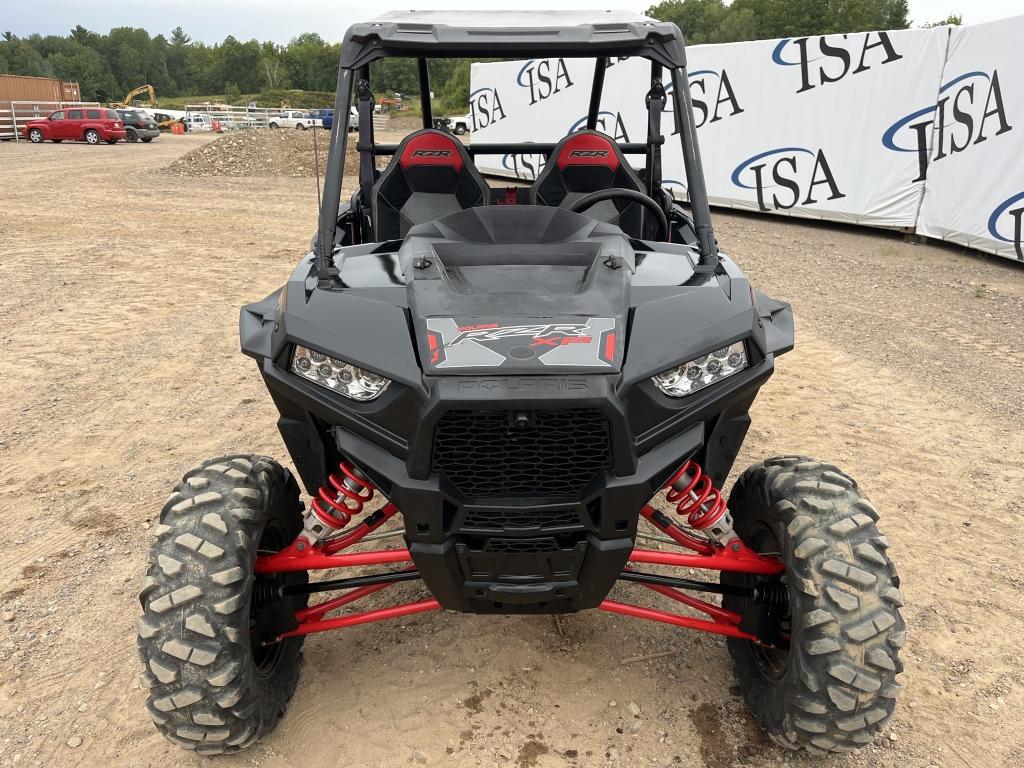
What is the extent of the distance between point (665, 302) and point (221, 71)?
132 m

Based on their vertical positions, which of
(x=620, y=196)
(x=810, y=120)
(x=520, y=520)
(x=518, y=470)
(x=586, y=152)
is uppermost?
(x=810, y=120)

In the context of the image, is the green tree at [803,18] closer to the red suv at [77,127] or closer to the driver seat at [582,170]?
the red suv at [77,127]

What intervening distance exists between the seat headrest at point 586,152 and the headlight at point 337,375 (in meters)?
2.02

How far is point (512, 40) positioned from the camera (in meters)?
2.90

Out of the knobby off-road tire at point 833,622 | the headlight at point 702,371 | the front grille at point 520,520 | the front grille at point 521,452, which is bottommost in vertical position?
the knobby off-road tire at point 833,622

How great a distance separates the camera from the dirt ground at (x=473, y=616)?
8.85ft

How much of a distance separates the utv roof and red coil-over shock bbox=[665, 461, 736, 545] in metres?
1.55

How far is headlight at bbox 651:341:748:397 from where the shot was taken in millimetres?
2273

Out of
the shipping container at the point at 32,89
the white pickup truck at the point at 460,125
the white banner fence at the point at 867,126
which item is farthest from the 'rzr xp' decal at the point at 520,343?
the shipping container at the point at 32,89

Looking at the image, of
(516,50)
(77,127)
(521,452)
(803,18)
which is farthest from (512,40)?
(803,18)

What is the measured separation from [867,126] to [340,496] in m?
11.6

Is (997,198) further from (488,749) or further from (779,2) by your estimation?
(779,2)

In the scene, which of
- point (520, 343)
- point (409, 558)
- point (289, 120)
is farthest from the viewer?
point (289, 120)

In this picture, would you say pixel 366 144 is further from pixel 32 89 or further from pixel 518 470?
pixel 32 89
